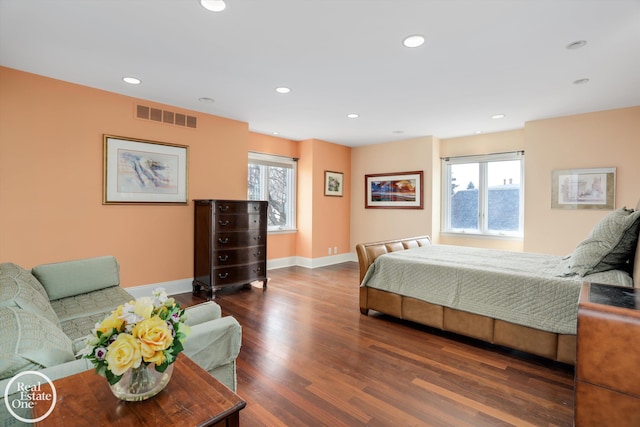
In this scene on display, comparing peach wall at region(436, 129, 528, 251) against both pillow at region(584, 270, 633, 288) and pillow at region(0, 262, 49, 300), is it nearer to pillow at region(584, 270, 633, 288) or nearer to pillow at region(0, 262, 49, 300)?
pillow at region(584, 270, 633, 288)

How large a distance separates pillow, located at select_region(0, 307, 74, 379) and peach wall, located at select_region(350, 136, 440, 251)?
549 cm

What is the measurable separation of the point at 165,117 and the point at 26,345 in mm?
3673

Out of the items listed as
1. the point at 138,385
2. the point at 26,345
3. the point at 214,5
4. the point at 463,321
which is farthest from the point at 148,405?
the point at 463,321

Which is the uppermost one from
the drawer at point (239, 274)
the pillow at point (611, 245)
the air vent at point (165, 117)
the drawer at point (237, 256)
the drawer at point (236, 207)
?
the air vent at point (165, 117)

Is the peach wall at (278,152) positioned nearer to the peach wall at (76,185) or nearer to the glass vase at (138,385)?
the peach wall at (76,185)

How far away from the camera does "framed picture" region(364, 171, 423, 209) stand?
5.97m

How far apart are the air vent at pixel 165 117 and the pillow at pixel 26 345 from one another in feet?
10.9

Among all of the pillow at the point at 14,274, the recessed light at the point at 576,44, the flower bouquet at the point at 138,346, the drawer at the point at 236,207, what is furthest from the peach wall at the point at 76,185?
the recessed light at the point at 576,44

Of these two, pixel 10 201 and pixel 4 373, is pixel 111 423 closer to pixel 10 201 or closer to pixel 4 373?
pixel 4 373

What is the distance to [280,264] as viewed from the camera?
6.14m

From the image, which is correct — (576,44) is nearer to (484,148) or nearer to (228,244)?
(484,148)

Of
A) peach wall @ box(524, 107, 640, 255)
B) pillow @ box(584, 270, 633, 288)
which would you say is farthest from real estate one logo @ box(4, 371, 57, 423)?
peach wall @ box(524, 107, 640, 255)

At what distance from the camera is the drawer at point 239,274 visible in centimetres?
423

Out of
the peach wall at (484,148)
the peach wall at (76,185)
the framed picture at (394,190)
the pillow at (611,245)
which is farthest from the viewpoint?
the framed picture at (394,190)
